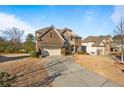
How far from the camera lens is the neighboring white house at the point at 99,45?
159 feet

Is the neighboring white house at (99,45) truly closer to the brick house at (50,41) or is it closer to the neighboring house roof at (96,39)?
the neighboring house roof at (96,39)

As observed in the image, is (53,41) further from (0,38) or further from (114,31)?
(0,38)

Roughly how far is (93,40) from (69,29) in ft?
37.4

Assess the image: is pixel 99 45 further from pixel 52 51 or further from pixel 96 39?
pixel 52 51

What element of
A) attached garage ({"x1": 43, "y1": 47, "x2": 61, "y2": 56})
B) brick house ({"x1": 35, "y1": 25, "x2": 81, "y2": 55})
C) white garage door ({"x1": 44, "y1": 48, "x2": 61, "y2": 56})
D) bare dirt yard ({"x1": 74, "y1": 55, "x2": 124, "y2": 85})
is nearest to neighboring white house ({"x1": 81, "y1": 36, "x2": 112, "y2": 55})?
brick house ({"x1": 35, "y1": 25, "x2": 81, "y2": 55})

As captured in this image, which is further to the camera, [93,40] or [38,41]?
[93,40]

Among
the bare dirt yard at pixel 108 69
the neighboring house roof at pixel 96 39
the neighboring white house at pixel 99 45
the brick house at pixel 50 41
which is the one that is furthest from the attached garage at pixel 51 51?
the neighboring house roof at pixel 96 39

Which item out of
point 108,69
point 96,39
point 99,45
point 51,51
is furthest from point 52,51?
point 96,39

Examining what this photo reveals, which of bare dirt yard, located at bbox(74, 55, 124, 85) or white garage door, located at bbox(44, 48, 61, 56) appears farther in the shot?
white garage door, located at bbox(44, 48, 61, 56)

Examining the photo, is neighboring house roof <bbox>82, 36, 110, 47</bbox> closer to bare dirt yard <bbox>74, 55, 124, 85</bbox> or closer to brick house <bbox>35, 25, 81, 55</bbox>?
brick house <bbox>35, 25, 81, 55</bbox>

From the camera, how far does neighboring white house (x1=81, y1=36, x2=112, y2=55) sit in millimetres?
48562

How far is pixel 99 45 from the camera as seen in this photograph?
49625 mm
